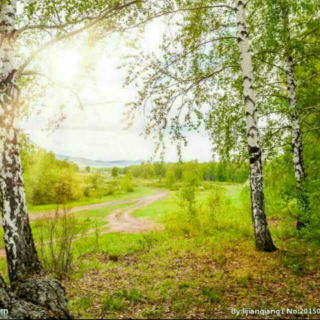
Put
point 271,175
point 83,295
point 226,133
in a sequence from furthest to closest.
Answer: point 271,175, point 226,133, point 83,295

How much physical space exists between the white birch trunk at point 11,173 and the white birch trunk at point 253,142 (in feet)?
18.7

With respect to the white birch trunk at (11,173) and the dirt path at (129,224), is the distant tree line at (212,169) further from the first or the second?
the white birch trunk at (11,173)

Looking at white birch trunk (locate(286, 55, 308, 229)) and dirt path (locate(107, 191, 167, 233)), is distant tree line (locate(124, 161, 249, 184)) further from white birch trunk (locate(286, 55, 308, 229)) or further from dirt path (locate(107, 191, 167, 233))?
dirt path (locate(107, 191, 167, 233))

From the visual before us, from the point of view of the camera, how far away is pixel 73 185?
111ft

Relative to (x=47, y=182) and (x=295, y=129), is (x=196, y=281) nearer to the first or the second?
(x=295, y=129)

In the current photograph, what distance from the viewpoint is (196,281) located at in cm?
618

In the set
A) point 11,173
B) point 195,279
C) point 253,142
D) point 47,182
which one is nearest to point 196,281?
point 195,279

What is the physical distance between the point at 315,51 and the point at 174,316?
9.25m

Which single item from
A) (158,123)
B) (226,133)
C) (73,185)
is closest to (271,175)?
(226,133)

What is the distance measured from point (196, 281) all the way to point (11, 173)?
184 inches

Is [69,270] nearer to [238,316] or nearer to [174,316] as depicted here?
[174,316]

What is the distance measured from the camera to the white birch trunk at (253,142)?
7.43 m

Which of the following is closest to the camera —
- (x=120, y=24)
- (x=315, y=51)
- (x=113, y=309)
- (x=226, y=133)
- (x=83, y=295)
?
(x=113, y=309)

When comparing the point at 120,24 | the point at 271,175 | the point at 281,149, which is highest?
the point at 120,24
